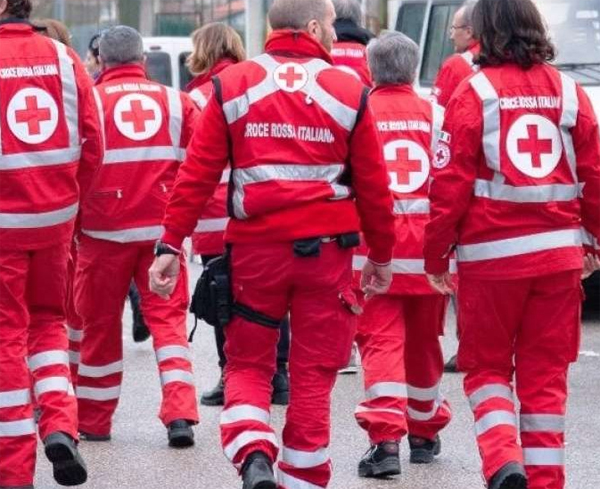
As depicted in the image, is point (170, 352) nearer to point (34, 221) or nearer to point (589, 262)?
point (34, 221)

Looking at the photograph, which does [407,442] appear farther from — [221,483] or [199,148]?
[199,148]

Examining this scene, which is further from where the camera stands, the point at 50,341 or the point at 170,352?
the point at 170,352

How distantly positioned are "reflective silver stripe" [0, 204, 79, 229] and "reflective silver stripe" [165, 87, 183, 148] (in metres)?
1.48

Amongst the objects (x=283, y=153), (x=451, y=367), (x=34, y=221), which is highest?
(x=283, y=153)

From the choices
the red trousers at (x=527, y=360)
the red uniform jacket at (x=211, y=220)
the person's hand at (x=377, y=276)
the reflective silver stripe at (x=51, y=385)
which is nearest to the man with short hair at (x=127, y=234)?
the red uniform jacket at (x=211, y=220)

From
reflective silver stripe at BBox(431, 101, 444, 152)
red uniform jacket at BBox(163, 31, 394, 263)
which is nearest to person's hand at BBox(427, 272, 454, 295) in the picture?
red uniform jacket at BBox(163, 31, 394, 263)

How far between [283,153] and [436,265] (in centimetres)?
83

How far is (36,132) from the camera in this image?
7.52m

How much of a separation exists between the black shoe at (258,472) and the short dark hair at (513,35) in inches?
66.1

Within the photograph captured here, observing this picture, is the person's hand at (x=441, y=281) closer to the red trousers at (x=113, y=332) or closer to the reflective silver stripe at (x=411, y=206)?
the reflective silver stripe at (x=411, y=206)

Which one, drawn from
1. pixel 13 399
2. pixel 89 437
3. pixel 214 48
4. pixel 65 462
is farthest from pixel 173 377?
pixel 214 48

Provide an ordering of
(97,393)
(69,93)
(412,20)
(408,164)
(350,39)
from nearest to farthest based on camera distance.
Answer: (69,93) < (408,164) < (97,393) < (350,39) < (412,20)

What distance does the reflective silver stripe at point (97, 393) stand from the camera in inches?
357

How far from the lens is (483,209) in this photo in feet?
23.1
